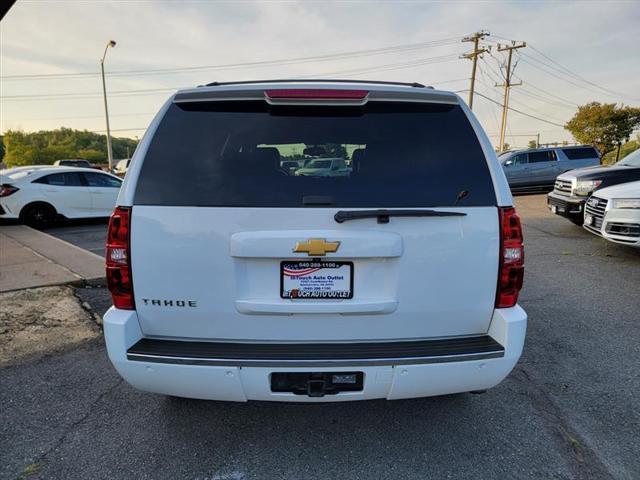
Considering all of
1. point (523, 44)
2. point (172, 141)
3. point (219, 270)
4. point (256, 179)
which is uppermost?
point (523, 44)

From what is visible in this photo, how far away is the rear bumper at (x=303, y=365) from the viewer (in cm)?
205

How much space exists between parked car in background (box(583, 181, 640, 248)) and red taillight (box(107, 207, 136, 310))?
6845mm

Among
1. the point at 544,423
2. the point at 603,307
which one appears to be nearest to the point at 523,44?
the point at 603,307

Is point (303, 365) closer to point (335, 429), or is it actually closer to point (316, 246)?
point (316, 246)

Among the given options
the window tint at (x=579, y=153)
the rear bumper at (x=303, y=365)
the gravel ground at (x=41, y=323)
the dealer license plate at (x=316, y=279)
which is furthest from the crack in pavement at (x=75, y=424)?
the window tint at (x=579, y=153)

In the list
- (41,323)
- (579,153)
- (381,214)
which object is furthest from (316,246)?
(579,153)

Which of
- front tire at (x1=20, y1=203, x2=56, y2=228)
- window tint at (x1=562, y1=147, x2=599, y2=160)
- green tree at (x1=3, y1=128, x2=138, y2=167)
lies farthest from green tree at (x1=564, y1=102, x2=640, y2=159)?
green tree at (x1=3, y1=128, x2=138, y2=167)

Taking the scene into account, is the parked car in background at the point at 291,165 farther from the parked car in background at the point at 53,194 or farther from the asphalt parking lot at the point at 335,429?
the parked car in background at the point at 53,194

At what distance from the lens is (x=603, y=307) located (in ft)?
15.9

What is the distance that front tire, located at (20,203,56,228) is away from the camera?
10703 mm

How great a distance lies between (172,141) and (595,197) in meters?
7.46

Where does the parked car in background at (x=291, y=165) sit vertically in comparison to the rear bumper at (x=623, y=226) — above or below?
above

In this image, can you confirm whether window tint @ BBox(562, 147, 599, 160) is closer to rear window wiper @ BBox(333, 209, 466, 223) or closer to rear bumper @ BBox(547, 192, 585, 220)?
rear bumper @ BBox(547, 192, 585, 220)

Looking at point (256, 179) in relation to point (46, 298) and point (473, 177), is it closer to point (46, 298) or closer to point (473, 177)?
point (473, 177)
